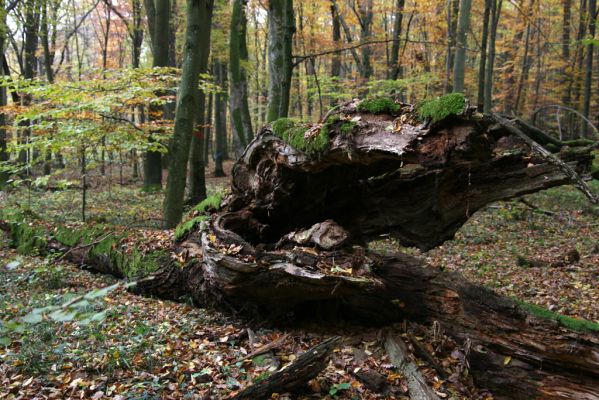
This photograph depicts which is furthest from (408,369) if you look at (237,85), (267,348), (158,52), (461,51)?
(237,85)

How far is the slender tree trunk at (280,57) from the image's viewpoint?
8680 mm

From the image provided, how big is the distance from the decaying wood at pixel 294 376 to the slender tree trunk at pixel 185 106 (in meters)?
4.94

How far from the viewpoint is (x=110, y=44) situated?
113 feet

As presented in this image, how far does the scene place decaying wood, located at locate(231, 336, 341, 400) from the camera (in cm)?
364

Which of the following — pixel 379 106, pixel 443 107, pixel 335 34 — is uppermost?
pixel 335 34

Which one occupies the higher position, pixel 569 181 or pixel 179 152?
pixel 179 152

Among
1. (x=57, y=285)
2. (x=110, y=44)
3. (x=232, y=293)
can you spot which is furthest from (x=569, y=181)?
(x=110, y=44)

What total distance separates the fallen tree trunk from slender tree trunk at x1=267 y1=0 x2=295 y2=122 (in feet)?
12.0

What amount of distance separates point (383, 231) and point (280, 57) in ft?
24.4

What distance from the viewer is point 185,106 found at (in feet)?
25.8

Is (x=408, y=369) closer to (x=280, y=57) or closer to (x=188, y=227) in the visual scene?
(x=188, y=227)

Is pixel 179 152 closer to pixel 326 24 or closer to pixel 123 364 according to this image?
pixel 123 364

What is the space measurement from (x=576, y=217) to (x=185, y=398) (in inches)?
474

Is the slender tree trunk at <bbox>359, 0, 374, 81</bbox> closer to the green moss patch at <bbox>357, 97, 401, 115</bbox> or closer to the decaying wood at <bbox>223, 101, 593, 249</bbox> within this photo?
the decaying wood at <bbox>223, 101, 593, 249</bbox>
